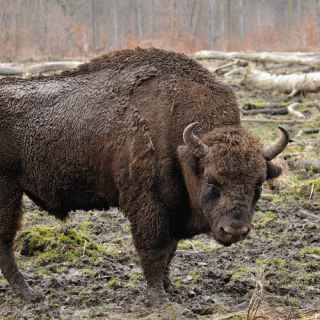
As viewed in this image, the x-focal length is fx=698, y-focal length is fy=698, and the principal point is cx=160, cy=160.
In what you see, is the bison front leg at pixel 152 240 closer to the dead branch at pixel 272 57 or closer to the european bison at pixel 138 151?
the european bison at pixel 138 151

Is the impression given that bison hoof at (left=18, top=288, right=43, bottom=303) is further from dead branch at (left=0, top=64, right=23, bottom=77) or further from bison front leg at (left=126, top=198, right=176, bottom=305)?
dead branch at (left=0, top=64, right=23, bottom=77)

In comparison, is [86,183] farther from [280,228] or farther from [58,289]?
[280,228]

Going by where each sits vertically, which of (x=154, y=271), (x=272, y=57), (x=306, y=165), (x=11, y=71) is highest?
(x=154, y=271)

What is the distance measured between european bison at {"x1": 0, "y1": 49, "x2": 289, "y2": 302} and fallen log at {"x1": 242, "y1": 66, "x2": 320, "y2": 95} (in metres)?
9.00

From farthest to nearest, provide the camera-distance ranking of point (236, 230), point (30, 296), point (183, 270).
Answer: point (183, 270) < point (30, 296) < point (236, 230)

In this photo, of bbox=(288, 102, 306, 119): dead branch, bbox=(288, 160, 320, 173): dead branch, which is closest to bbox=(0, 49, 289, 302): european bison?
bbox=(288, 160, 320, 173): dead branch

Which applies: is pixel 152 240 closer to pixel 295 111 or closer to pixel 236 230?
pixel 236 230

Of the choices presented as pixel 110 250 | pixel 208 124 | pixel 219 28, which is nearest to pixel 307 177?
pixel 110 250

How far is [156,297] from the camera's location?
17.5ft

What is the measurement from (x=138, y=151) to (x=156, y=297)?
3.69ft

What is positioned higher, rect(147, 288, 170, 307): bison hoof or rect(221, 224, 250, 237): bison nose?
rect(221, 224, 250, 237): bison nose

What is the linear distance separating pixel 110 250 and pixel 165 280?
3.49 ft

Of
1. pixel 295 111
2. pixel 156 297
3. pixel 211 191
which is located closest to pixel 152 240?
pixel 156 297

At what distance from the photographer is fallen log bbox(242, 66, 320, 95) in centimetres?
1418
